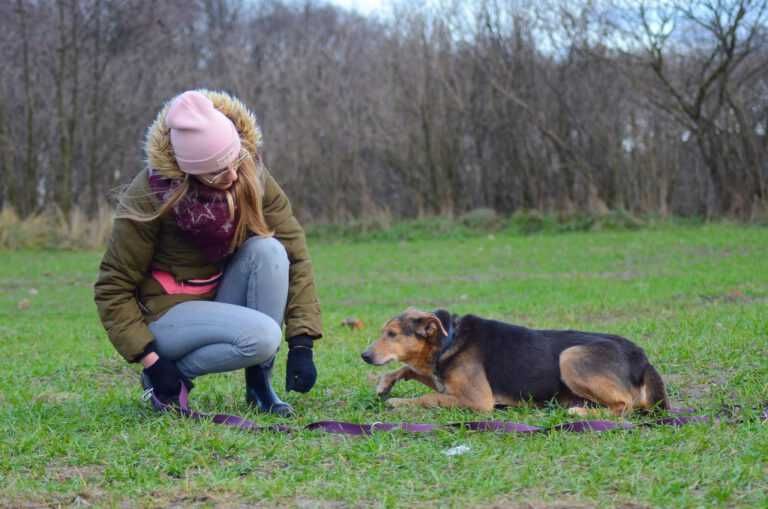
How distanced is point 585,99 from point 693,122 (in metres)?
2.72

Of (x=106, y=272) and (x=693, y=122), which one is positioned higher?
(x=693, y=122)

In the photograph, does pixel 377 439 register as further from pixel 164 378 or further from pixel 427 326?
pixel 427 326

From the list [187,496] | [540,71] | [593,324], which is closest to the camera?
[187,496]

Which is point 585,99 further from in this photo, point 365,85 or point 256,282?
point 256,282

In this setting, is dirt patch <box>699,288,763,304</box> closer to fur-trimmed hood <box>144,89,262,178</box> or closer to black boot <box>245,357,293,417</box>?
black boot <box>245,357,293,417</box>

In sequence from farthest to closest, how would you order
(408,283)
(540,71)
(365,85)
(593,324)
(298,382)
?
(365,85)
(540,71)
(408,283)
(593,324)
(298,382)

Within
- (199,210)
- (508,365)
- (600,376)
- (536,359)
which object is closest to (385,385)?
(508,365)

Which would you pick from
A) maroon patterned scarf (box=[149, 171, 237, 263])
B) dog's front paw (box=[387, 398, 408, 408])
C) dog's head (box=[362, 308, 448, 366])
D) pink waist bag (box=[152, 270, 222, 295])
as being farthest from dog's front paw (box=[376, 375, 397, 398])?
maroon patterned scarf (box=[149, 171, 237, 263])

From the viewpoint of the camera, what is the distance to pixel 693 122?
873 inches

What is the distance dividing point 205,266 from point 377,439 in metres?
1.41

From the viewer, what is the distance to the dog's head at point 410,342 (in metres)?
5.80

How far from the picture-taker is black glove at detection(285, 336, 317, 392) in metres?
5.16

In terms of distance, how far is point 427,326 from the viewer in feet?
19.0

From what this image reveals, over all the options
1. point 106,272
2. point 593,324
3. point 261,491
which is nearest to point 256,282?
point 106,272
